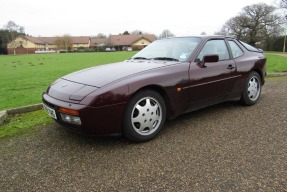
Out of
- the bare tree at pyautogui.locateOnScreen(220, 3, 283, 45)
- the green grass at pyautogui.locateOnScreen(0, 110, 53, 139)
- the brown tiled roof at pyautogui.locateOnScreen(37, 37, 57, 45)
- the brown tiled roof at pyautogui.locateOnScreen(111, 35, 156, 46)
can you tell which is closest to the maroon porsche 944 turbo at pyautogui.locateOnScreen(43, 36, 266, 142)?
the green grass at pyautogui.locateOnScreen(0, 110, 53, 139)

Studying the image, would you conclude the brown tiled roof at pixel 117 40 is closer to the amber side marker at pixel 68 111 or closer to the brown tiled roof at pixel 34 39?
the brown tiled roof at pixel 34 39

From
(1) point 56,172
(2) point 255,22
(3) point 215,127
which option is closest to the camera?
(1) point 56,172

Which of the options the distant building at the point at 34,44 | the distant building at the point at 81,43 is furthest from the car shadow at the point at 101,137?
the distant building at the point at 34,44

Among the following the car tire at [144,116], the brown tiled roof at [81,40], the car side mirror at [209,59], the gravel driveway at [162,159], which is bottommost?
the gravel driveway at [162,159]

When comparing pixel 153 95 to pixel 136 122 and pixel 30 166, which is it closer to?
pixel 136 122

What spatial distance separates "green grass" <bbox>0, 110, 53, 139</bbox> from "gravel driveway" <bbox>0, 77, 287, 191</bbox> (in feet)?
0.75

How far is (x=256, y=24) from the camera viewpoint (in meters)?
53.5

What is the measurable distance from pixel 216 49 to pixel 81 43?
337ft

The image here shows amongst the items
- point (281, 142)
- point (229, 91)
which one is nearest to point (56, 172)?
point (281, 142)

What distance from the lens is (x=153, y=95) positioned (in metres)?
3.38

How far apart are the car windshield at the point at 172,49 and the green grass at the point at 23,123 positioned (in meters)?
1.94

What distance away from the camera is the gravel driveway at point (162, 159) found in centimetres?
244

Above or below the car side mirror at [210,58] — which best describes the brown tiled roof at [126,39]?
above

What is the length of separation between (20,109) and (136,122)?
2.62 m
